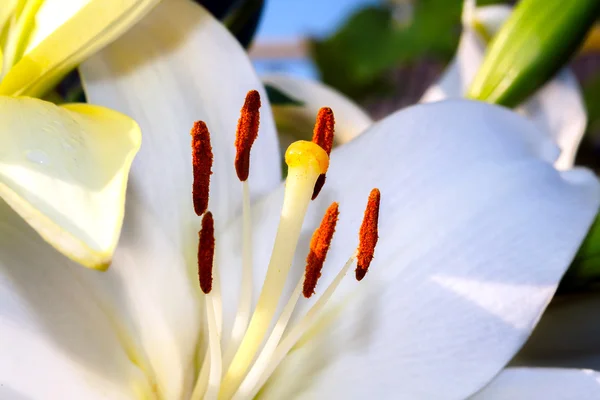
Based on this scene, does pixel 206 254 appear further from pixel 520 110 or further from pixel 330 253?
pixel 520 110

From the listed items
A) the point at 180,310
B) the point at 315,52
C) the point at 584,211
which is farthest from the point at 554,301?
the point at 315,52

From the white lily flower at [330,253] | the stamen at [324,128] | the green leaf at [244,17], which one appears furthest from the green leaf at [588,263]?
the green leaf at [244,17]

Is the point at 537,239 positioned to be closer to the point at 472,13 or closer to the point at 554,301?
the point at 554,301

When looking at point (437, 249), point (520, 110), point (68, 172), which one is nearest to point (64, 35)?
point (68, 172)

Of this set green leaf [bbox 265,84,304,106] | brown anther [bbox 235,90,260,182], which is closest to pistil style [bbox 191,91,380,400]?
brown anther [bbox 235,90,260,182]

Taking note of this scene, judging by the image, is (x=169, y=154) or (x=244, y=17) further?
(x=244, y=17)

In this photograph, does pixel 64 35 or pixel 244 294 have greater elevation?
pixel 64 35

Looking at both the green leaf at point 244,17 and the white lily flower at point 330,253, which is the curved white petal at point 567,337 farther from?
the green leaf at point 244,17
